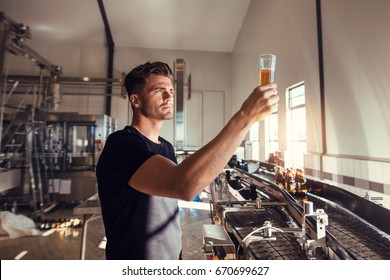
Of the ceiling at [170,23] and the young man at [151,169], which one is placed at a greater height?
the ceiling at [170,23]

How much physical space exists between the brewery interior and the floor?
0.01 m

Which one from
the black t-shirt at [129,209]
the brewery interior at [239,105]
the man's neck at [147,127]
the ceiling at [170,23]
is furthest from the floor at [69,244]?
the ceiling at [170,23]

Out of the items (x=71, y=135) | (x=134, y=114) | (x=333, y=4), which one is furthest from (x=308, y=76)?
(x=71, y=135)

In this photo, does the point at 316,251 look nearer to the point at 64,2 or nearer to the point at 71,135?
the point at 64,2

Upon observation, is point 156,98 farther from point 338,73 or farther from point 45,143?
point 45,143

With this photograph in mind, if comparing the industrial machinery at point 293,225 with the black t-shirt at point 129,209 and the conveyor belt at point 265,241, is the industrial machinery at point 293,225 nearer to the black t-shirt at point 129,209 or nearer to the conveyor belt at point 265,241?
the conveyor belt at point 265,241

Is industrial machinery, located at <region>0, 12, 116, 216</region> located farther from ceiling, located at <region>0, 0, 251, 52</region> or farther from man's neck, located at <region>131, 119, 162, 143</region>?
man's neck, located at <region>131, 119, 162, 143</region>

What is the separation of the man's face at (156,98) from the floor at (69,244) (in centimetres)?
132

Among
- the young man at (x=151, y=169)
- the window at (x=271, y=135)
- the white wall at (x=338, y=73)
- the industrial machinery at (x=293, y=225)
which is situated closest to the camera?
the young man at (x=151, y=169)

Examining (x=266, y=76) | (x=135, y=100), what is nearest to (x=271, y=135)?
(x=266, y=76)

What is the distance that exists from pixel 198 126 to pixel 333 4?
4.14 ft

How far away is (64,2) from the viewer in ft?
6.97

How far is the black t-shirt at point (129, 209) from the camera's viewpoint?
0.45m

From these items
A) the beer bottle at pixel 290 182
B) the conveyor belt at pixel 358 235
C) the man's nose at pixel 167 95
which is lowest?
the conveyor belt at pixel 358 235
